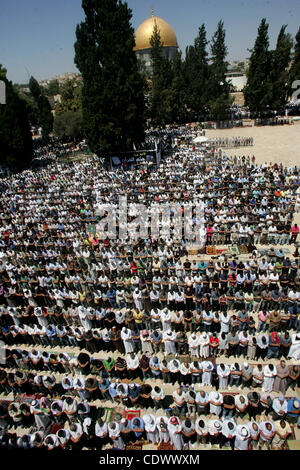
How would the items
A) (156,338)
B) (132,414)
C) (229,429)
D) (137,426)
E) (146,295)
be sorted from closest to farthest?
(229,429) → (137,426) → (132,414) → (156,338) → (146,295)

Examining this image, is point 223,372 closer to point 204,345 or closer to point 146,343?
point 204,345

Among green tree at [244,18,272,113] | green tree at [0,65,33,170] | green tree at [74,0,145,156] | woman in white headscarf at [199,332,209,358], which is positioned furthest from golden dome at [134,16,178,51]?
woman in white headscarf at [199,332,209,358]

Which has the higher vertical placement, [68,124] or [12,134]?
[68,124]

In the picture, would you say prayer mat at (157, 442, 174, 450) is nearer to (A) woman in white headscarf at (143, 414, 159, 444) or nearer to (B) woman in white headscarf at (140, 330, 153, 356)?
(A) woman in white headscarf at (143, 414, 159, 444)

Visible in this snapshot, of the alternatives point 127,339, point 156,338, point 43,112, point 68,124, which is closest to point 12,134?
point 68,124

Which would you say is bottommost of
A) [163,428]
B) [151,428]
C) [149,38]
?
[151,428]

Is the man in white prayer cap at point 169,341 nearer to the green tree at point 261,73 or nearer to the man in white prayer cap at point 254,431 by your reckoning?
the man in white prayer cap at point 254,431

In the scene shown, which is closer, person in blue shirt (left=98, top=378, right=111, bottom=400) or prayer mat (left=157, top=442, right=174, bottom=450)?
prayer mat (left=157, top=442, right=174, bottom=450)
